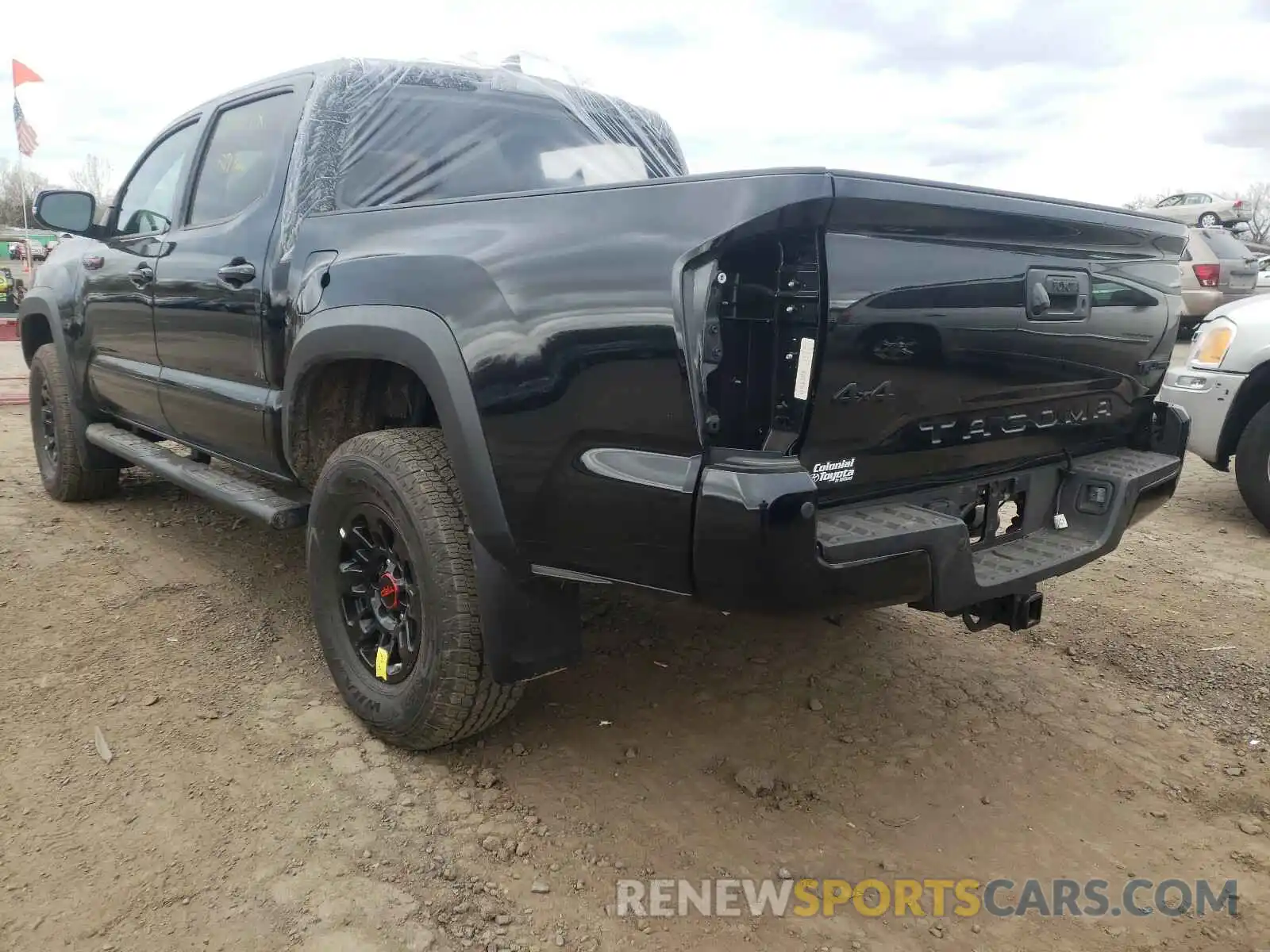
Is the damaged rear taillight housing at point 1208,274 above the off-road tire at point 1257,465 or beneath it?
above

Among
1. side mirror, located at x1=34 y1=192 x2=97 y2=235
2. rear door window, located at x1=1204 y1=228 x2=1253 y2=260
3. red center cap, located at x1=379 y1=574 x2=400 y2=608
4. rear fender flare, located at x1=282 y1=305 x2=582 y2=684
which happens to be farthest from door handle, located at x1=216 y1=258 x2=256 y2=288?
rear door window, located at x1=1204 y1=228 x2=1253 y2=260

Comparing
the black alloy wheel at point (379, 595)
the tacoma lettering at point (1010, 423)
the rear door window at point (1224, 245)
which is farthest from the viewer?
the rear door window at point (1224, 245)

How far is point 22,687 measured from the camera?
3008mm

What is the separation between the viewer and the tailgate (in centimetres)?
189

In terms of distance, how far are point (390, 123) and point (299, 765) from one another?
210cm

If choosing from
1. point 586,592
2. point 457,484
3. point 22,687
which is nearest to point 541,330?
point 457,484

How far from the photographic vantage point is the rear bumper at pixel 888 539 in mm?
1783

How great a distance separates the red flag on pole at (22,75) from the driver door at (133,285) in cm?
1554

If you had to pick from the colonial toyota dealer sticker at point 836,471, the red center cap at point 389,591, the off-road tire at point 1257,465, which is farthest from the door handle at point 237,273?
the off-road tire at point 1257,465

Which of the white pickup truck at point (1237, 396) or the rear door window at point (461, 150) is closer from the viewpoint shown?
the rear door window at point (461, 150)

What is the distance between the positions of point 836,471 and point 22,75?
1964 centimetres

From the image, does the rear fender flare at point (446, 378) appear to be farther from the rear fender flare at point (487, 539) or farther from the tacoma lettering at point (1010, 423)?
the tacoma lettering at point (1010, 423)

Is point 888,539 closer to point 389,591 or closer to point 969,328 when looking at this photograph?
point 969,328

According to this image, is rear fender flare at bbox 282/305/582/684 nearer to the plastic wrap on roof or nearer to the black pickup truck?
the black pickup truck
